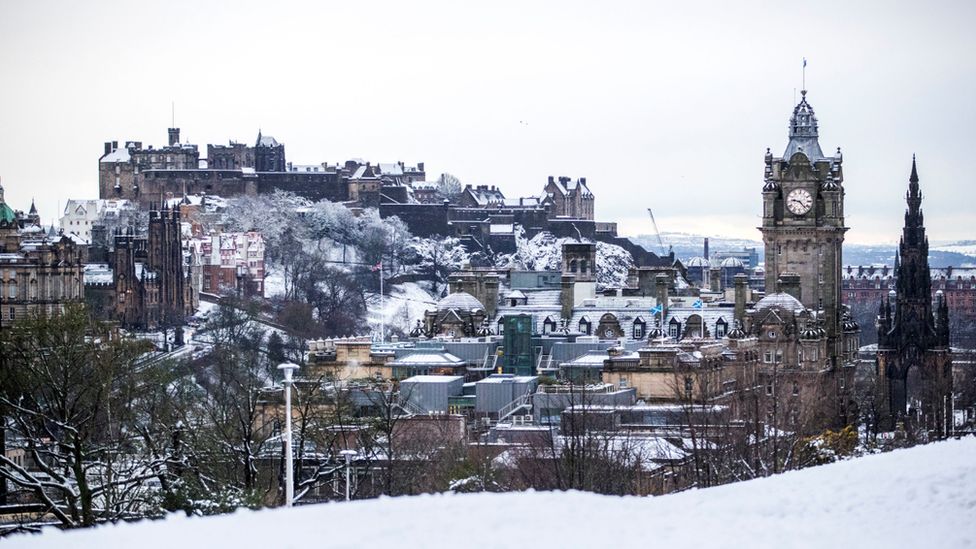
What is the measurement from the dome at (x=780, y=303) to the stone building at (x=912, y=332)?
18.2 feet

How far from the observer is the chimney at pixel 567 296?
81.9 meters

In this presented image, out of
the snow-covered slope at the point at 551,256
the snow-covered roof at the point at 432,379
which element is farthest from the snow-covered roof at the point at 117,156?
the snow-covered roof at the point at 432,379

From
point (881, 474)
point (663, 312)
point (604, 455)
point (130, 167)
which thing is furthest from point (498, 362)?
point (130, 167)

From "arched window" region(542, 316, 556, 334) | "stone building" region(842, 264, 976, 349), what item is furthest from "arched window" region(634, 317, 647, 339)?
"stone building" region(842, 264, 976, 349)

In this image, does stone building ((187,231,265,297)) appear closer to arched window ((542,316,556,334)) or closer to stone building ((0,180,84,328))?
stone building ((0,180,84,328))

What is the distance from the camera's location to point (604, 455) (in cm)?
4175

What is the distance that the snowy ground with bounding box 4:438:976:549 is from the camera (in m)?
18.8

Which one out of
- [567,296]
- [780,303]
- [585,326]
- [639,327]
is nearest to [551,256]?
[567,296]

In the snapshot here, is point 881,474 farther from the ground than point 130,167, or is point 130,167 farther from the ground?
point 130,167

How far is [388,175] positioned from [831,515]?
158513 mm

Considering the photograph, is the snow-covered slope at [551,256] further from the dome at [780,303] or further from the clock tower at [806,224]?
the dome at [780,303]

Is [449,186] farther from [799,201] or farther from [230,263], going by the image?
[799,201]

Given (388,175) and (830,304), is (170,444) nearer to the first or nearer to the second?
(830,304)

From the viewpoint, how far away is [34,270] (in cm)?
10675
